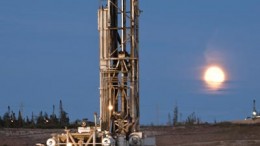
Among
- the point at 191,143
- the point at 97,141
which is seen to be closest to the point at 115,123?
the point at 97,141

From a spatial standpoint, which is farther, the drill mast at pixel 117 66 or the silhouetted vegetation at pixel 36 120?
the silhouetted vegetation at pixel 36 120

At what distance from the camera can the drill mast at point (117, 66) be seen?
2406cm

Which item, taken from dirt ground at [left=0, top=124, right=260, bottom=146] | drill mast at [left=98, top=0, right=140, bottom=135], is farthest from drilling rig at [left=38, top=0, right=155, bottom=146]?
dirt ground at [left=0, top=124, right=260, bottom=146]

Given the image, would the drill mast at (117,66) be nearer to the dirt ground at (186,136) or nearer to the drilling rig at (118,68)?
the drilling rig at (118,68)

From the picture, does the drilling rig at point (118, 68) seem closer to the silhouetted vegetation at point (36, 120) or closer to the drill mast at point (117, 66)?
the drill mast at point (117, 66)

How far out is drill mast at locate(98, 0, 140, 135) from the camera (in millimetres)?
24062

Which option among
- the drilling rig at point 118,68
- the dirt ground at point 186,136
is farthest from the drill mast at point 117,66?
the dirt ground at point 186,136

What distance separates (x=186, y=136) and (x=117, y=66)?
25458 mm

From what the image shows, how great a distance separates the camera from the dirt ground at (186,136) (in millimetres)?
47188

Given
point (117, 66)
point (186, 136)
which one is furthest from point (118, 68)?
point (186, 136)

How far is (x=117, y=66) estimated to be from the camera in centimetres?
2419

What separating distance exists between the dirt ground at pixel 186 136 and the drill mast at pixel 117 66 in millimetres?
21096

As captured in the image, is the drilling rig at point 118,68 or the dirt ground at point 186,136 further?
the dirt ground at point 186,136

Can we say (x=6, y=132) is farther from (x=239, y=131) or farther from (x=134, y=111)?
(x=134, y=111)
